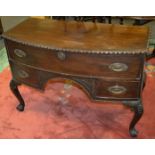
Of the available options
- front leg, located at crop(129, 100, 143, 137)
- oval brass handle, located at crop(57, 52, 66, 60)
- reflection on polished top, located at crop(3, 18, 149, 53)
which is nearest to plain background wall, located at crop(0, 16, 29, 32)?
reflection on polished top, located at crop(3, 18, 149, 53)

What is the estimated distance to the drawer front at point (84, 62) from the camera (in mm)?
1354

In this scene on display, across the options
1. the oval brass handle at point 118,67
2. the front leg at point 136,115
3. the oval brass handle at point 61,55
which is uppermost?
the oval brass handle at point 61,55

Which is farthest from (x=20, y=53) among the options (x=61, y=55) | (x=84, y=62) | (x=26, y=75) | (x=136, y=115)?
(x=136, y=115)

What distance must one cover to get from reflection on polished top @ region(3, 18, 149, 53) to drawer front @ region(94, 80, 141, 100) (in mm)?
231

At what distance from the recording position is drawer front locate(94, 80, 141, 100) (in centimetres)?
145

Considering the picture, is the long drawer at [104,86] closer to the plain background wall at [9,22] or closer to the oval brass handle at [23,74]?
A: the oval brass handle at [23,74]

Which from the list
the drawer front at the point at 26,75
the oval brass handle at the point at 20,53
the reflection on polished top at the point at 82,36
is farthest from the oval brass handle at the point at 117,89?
the oval brass handle at the point at 20,53

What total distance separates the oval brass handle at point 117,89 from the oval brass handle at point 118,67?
0.13m

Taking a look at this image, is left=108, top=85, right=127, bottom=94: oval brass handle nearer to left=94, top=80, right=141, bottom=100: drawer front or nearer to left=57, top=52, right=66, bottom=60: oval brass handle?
left=94, top=80, right=141, bottom=100: drawer front
